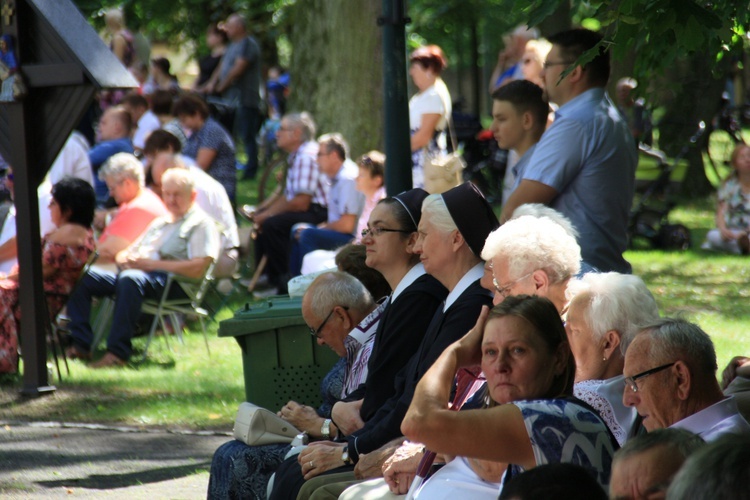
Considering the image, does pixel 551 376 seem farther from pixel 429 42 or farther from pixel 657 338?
pixel 429 42

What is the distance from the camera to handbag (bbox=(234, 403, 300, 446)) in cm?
509

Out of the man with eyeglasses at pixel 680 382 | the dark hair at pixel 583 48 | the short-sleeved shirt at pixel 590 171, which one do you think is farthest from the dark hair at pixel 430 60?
the man with eyeglasses at pixel 680 382

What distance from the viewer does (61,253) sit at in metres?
8.44

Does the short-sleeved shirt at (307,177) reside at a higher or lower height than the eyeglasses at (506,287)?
higher

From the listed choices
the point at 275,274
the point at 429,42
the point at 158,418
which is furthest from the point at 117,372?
the point at 429,42

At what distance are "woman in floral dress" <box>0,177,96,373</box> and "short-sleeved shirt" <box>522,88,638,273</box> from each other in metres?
4.20

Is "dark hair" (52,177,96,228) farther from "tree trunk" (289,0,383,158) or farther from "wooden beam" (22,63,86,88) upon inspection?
"tree trunk" (289,0,383,158)

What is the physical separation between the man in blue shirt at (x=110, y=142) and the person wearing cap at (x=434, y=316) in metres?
7.90

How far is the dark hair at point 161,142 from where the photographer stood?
10.6 m

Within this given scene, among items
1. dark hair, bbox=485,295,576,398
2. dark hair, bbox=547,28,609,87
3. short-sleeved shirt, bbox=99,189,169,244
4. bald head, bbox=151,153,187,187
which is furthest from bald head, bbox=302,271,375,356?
bald head, bbox=151,153,187,187

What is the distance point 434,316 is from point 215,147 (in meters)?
Answer: 7.70

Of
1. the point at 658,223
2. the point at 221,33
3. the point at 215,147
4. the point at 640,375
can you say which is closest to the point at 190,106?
the point at 215,147

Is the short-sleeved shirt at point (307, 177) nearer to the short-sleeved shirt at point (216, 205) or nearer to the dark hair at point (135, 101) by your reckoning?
the short-sleeved shirt at point (216, 205)

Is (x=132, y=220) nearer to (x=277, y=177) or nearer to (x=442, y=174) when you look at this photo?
(x=442, y=174)
